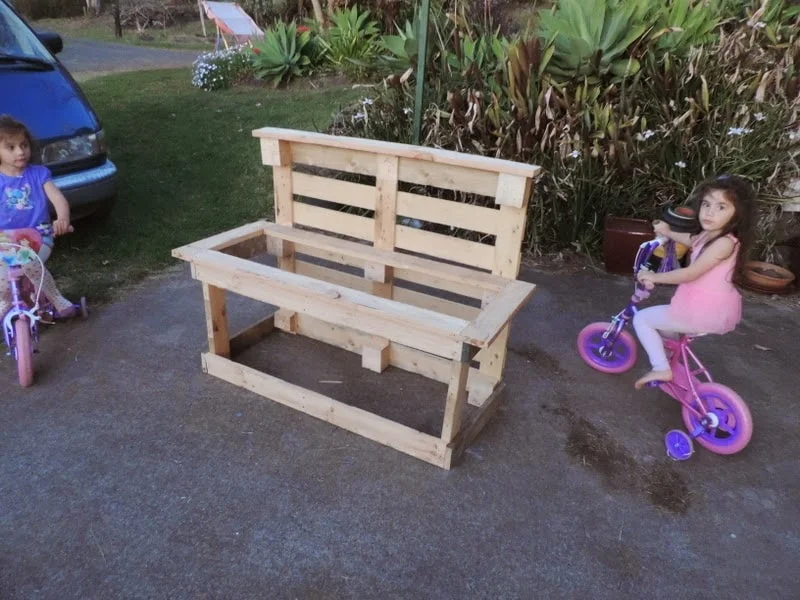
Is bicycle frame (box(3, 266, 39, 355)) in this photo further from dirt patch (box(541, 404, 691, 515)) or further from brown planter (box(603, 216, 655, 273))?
brown planter (box(603, 216, 655, 273))

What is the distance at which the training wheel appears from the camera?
9.45ft

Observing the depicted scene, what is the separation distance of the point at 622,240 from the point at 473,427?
2648 millimetres

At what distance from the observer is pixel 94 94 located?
10211 millimetres

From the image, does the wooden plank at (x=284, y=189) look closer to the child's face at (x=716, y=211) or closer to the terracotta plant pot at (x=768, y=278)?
the child's face at (x=716, y=211)

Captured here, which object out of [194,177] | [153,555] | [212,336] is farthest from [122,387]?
[194,177]

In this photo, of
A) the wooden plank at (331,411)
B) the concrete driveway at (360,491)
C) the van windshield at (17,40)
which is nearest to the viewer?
the concrete driveway at (360,491)

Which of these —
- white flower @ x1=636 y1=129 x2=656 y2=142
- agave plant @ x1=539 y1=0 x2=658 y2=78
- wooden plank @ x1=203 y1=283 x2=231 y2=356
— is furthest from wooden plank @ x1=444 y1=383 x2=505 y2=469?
agave plant @ x1=539 y1=0 x2=658 y2=78

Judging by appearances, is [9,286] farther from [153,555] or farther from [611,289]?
[611,289]

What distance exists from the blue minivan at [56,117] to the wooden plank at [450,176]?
2.54 m

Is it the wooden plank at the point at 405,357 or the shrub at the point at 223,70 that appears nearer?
the wooden plank at the point at 405,357

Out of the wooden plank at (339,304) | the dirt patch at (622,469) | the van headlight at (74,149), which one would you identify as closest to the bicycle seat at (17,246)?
the wooden plank at (339,304)

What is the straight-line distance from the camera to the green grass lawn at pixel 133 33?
19422mm

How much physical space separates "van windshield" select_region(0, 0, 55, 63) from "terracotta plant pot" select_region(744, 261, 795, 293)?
5738 mm

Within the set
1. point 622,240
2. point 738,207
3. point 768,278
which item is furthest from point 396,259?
point 768,278
